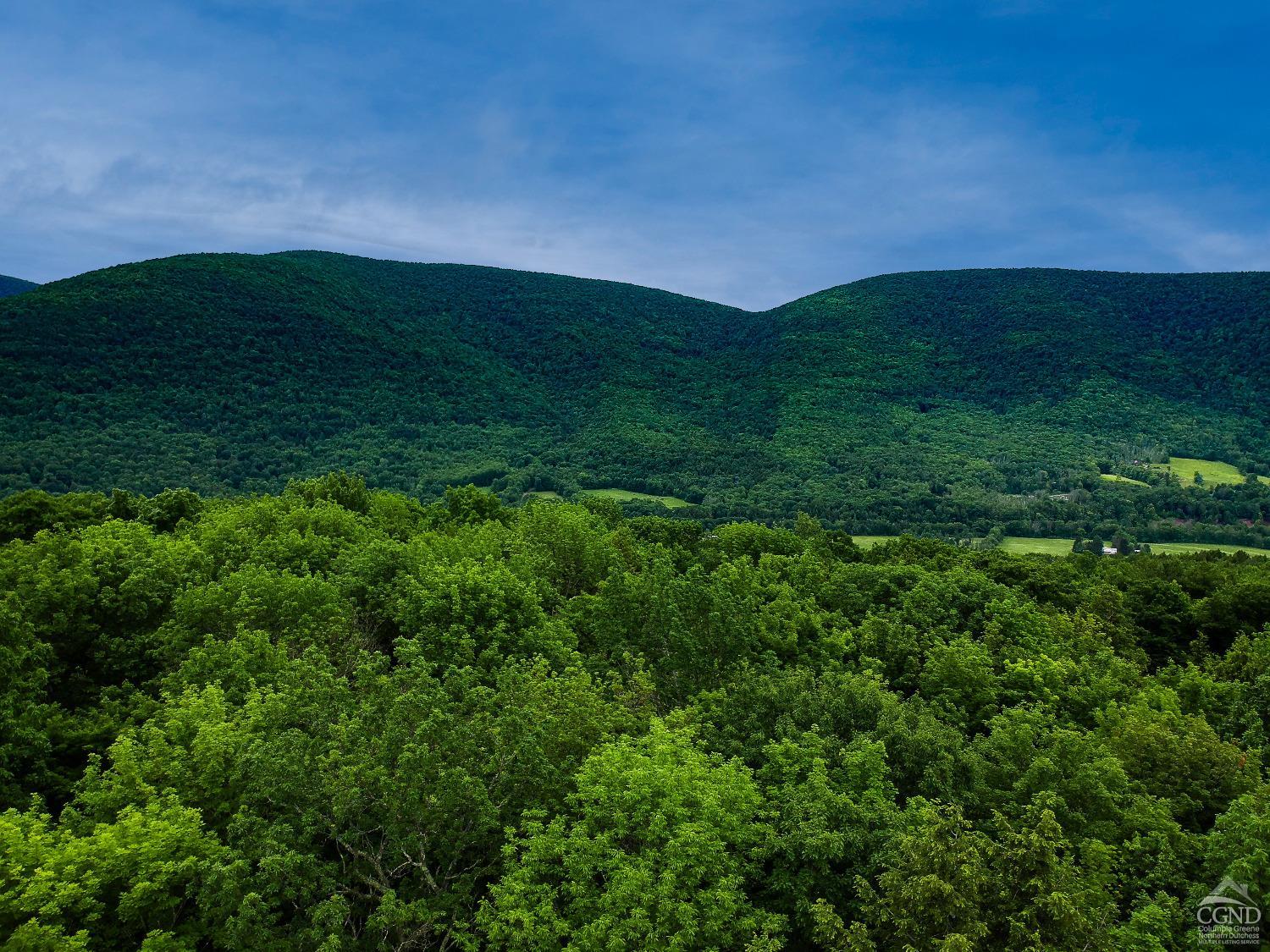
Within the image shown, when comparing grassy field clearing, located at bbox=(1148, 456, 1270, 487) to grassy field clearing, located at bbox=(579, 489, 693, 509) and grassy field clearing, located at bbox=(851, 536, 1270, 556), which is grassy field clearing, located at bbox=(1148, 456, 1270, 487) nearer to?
grassy field clearing, located at bbox=(851, 536, 1270, 556)

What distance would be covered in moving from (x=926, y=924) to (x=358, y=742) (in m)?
15.8

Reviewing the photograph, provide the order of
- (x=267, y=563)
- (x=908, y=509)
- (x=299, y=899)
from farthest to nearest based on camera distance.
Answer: (x=908, y=509) → (x=267, y=563) → (x=299, y=899)

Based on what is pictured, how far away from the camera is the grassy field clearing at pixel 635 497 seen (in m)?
145

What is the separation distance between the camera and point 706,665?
109 ft

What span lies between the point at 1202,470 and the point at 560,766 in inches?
7491

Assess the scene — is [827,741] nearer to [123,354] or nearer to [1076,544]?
[1076,544]

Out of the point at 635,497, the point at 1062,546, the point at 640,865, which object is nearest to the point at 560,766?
the point at 640,865

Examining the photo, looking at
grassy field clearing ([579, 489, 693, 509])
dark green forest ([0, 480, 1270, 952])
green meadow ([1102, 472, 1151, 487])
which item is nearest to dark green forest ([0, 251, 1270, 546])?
green meadow ([1102, 472, 1151, 487])

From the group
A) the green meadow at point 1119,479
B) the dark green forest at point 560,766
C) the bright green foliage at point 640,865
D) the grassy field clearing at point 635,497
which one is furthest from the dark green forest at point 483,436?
the bright green foliage at point 640,865

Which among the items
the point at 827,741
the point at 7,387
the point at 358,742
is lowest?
the point at 827,741

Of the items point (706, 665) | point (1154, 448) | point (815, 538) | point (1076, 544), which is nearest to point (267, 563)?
point (706, 665)

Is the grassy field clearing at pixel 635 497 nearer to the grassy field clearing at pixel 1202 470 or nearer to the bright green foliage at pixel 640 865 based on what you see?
the grassy field clearing at pixel 1202 470

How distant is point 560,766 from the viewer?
2303 cm

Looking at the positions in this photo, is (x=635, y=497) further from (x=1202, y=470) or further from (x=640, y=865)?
(x=640, y=865)
